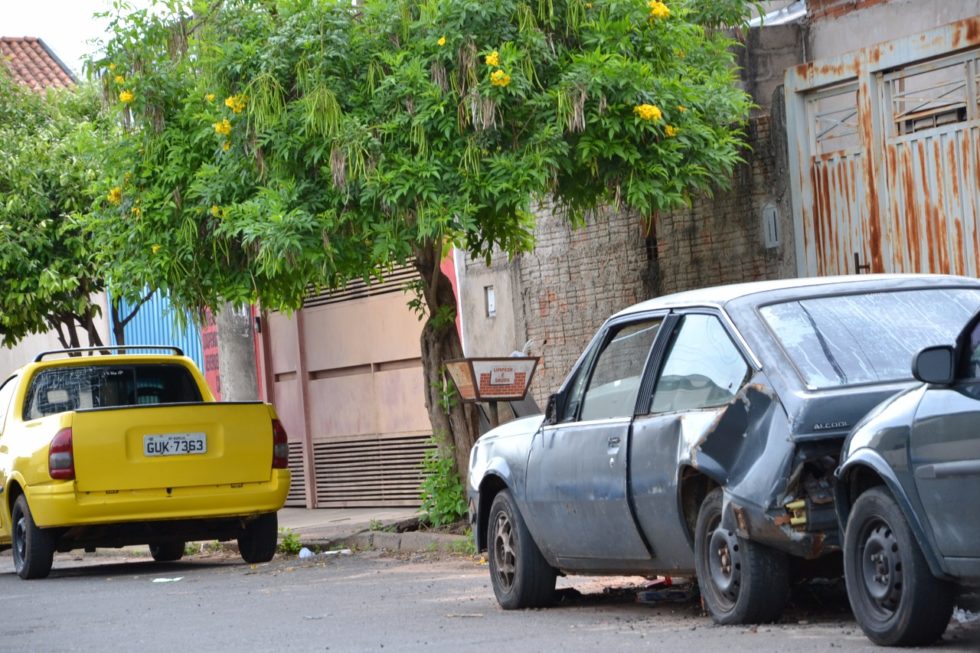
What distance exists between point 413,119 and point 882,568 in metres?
6.67

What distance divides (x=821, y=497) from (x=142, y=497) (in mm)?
7467

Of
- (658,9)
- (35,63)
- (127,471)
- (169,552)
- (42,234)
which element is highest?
(35,63)

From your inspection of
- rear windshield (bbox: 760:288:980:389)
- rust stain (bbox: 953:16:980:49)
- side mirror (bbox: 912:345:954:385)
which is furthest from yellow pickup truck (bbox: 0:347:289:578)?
side mirror (bbox: 912:345:954:385)

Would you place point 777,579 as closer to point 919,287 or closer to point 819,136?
point 919,287

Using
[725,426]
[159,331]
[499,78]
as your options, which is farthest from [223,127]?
[159,331]

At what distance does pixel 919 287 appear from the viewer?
761 centimetres

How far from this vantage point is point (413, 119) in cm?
1231

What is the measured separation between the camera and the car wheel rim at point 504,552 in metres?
9.19

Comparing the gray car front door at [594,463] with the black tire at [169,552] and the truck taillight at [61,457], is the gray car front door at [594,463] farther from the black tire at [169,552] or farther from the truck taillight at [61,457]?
the black tire at [169,552]

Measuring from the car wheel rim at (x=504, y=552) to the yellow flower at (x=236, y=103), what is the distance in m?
4.60

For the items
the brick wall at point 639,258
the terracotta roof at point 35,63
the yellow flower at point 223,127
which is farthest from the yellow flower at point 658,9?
the terracotta roof at point 35,63

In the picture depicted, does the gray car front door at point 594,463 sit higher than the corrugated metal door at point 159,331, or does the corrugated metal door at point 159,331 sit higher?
the corrugated metal door at point 159,331

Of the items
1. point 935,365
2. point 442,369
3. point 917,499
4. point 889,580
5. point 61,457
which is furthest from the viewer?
point 442,369

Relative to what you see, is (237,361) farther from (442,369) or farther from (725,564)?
(725,564)
